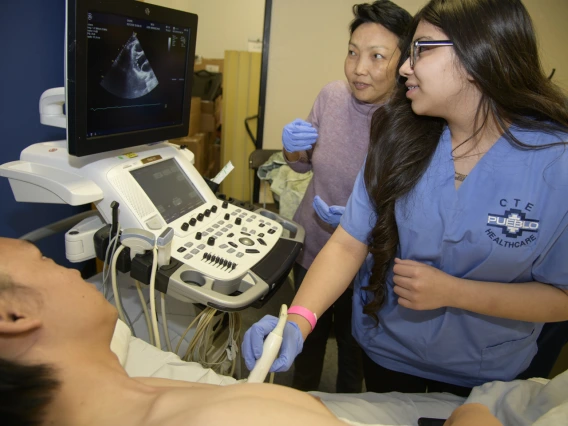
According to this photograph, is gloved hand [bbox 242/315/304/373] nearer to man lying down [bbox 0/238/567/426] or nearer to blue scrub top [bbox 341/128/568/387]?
man lying down [bbox 0/238/567/426]

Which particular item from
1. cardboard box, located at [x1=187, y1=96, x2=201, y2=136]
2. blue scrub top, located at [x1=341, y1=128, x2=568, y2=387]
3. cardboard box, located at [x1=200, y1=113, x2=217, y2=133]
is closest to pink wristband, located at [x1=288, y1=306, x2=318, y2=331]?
blue scrub top, located at [x1=341, y1=128, x2=568, y2=387]

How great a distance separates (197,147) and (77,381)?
2607mm

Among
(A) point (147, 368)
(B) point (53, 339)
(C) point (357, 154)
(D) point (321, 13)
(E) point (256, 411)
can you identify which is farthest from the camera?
(D) point (321, 13)

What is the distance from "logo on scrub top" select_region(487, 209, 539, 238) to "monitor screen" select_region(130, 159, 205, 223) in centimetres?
91

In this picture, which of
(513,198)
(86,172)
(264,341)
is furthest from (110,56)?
(513,198)

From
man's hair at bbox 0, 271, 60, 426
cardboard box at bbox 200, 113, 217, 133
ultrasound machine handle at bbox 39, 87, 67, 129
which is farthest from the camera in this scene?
cardboard box at bbox 200, 113, 217, 133

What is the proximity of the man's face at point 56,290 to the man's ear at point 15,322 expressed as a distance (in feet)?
0.10

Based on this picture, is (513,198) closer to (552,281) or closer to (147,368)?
(552,281)

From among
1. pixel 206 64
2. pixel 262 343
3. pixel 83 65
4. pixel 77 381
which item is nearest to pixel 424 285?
pixel 262 343

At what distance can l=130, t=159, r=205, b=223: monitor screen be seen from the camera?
1265mm

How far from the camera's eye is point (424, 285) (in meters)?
0.93

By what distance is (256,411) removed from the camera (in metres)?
0.63

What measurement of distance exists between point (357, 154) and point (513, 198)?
0.64 meters

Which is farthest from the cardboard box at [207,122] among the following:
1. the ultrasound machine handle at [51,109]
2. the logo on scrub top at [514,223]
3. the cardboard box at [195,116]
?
→ the logo on scrub top at [514,223]
